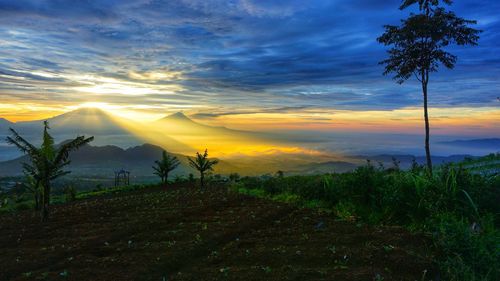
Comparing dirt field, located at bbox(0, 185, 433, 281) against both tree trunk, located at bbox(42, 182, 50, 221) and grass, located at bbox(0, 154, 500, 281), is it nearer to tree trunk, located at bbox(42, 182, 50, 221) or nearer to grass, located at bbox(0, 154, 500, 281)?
grass, located at bbox(0, 154, 500, 281)

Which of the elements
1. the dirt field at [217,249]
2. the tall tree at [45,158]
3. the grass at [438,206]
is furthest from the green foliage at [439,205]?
the tall tree at [45,158]

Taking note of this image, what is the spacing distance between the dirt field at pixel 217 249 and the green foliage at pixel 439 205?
56 cm

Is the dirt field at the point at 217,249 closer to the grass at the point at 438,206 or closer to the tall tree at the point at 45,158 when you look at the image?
the grass at the point at 438,206

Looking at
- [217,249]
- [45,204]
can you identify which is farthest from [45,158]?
[217,249]

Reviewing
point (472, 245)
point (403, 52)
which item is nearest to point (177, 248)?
point (472, 245)

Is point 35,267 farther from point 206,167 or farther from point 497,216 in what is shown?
point 206,167

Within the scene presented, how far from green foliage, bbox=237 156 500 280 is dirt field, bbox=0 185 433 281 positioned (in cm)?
56

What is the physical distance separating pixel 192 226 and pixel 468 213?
292 inches

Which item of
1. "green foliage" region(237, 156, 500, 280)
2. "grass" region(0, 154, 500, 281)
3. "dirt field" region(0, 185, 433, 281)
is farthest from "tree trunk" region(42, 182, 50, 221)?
"green foliage" region(237, 156, 500, 280)

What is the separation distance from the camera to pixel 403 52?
80.0 feet

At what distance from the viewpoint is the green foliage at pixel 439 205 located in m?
6.32

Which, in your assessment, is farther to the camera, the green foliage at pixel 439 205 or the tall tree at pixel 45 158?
the tall tree at pixel 45 158

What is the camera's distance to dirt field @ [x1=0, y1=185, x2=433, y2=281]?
6.45 m

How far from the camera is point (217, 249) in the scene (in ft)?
28.3
